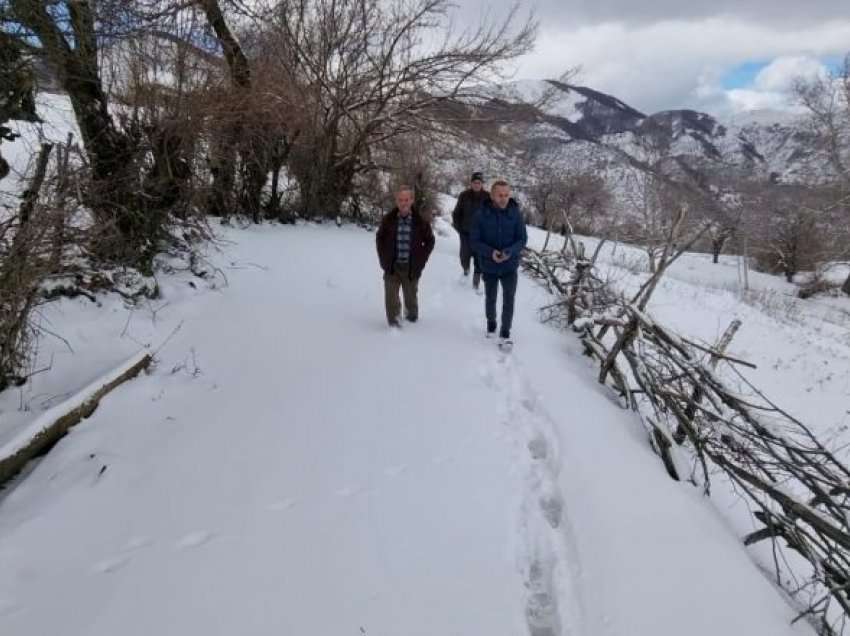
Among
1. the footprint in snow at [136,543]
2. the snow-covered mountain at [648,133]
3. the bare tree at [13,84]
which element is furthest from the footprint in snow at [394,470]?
the snow-covered mountain at [648,133]

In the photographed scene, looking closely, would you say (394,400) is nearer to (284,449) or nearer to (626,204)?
(284,449)

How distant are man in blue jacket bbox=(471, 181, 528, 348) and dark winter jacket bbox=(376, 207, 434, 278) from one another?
539 mm

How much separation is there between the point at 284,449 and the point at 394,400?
1066mm

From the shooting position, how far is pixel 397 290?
567cm

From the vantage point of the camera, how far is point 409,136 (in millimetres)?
14695

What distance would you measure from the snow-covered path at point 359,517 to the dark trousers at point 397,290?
1119 mm

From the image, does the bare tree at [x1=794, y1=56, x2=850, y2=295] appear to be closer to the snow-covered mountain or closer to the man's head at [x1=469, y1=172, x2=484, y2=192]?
the snow-covered mountain

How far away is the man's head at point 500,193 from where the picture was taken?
16.7 ft

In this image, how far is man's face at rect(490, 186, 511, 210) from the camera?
5109mm

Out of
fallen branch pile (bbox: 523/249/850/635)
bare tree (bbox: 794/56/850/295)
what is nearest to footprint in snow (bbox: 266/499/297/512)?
fallen branch pile (bbox: 523/249/850/635)

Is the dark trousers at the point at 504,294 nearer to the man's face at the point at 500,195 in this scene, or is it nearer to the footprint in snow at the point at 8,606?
the man's face at the point at 500,195

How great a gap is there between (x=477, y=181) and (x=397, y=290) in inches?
121

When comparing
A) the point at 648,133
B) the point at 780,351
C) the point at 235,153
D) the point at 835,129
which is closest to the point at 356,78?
the point at 235,153

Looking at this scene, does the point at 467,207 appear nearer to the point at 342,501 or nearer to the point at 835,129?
the point at 342,501
